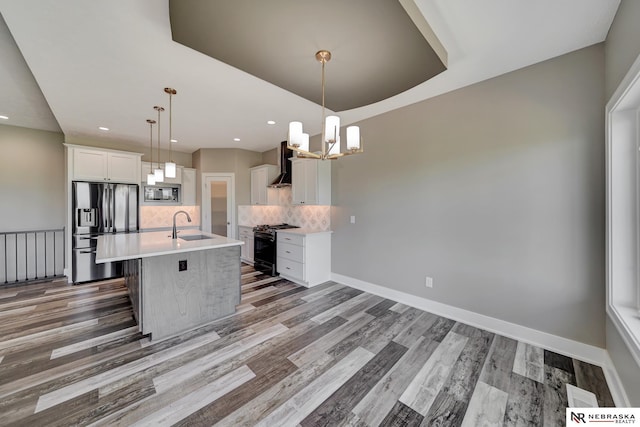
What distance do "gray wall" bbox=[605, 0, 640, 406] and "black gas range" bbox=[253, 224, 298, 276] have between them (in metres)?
4.01

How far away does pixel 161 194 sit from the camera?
5.33 m

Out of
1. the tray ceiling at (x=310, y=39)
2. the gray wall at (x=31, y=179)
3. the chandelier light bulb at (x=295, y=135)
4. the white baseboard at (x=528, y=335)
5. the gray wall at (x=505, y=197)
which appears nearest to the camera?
the tray ceiling at (x=310, y=39)

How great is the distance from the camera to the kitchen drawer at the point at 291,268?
3.90 metres

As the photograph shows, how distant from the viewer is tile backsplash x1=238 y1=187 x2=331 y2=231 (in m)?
4.45

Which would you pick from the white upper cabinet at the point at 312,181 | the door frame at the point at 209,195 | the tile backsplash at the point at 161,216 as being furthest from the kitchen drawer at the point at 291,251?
the tile backsplash at the point at 161,216

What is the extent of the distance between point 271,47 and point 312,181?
243cm

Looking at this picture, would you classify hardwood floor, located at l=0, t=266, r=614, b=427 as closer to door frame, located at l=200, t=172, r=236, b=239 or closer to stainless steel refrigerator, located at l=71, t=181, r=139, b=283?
stainless steel refrigerator, located at l=71, t=181, r=139, b=283

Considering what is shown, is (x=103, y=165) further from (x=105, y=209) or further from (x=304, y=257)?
(x=304, y=257)

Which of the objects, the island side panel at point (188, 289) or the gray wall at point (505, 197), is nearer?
the gray wall at point (505, 197)

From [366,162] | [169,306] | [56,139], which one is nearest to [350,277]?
[366,162]

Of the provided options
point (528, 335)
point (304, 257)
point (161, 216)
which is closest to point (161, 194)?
point (161, 216)

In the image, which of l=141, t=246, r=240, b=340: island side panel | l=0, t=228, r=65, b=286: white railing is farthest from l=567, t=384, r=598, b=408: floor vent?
l=0, t=228, r=65, b=286: white railing

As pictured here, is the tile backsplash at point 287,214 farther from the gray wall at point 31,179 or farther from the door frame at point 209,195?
the gray wall at point 31,179

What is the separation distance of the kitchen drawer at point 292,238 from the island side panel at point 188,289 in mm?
1186
